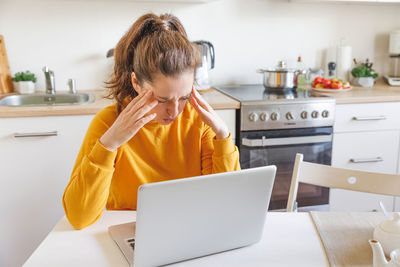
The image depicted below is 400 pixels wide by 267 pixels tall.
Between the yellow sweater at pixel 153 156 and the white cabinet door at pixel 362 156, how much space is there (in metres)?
1.30

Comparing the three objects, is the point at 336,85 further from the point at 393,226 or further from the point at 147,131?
the point at 393,226

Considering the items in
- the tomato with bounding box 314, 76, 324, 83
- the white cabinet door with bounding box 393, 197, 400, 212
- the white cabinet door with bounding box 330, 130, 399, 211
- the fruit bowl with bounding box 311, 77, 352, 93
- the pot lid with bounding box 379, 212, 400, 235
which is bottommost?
the white cabinet door with bounding box 393, 197, 400, 212

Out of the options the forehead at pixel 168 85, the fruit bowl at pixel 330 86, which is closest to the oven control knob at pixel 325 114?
the fruit bowl at pixel 330 86

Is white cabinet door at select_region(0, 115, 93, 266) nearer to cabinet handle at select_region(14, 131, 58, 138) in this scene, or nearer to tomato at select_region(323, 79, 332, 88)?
cabinet handle at select_region(14, 131, 58, 138)

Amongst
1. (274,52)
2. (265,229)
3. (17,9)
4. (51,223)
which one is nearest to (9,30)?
(17,9)

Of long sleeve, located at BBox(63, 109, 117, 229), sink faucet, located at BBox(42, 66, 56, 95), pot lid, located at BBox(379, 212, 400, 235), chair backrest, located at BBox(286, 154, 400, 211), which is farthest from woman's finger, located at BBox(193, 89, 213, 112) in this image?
sink faucet, located at BBox(42, 66, 56, 95)

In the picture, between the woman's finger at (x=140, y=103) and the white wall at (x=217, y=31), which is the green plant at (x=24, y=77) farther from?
the woman's finger at (x=140, y=103)

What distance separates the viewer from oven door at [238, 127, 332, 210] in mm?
2299

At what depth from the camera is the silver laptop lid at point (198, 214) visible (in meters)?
0.82

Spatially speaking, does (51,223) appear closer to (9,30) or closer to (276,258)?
(9,30)

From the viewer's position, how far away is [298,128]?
2.36 m

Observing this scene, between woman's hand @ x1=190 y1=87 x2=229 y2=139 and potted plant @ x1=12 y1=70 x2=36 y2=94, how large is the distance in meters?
1.62

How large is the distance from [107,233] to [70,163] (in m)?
1.17

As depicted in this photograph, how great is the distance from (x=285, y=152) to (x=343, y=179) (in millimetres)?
926
